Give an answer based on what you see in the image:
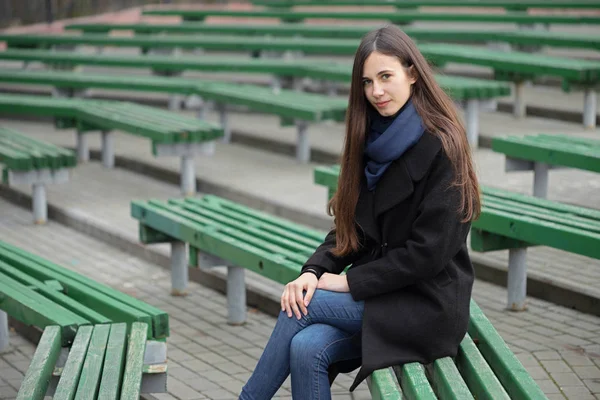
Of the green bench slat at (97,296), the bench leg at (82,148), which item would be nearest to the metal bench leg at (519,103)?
the bench leg at (82,148)

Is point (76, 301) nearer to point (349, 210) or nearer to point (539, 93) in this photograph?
point (349, 210)

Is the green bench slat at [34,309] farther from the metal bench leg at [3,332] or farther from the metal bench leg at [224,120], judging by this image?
the metal bench leg at [224,120]

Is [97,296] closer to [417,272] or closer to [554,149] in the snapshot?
[417,272]

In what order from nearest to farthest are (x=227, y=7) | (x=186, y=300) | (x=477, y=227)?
(x=477, y=227), (x=186, y=300), (x=227, y=7)

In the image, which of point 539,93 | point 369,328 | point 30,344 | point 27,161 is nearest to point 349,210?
point 369,328

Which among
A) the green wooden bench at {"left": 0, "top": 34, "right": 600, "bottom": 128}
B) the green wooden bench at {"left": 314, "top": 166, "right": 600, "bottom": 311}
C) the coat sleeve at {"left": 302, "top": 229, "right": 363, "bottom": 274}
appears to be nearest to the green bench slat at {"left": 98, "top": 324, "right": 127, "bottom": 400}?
the coat sleeve at {"left": 302, "top": 229, "right": 363, "bottom": 274}

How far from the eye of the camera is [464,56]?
10.4m

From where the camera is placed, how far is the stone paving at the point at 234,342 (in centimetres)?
483

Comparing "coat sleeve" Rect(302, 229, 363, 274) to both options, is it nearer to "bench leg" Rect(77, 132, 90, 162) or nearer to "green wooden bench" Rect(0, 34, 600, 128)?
"green wooden bench" Rect(0, 34, 600, 128)

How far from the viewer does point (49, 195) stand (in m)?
9.13

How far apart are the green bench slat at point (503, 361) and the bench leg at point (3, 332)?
2554 mm

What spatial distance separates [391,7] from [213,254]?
10.4 metres

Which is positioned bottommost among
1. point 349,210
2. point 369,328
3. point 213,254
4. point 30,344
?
point 30,344

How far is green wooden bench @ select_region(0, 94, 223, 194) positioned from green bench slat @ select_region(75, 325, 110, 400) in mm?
4355
